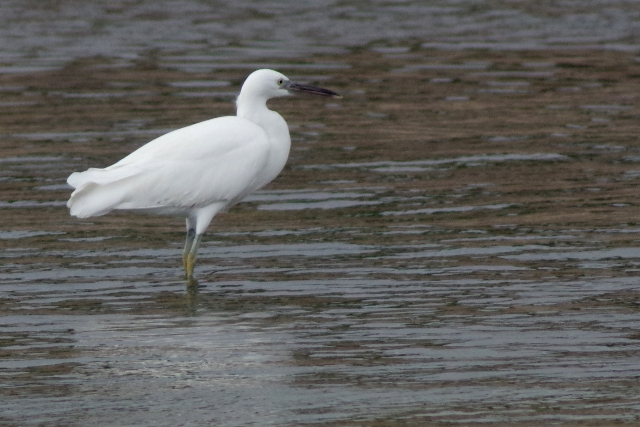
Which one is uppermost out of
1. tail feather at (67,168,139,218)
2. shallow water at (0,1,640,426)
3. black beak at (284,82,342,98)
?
black beak at (284,82,342,98)

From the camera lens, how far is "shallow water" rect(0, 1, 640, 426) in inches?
283

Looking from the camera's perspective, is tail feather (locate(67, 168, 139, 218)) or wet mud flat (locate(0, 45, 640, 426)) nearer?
wet mud flat (locate(0, 45, 640, 426))

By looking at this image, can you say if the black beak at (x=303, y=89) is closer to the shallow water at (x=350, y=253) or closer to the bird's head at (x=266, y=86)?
the bird's head at (x=266, y=86)

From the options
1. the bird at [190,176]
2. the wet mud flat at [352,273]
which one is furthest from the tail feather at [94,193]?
the wet mud flat at [352,273]

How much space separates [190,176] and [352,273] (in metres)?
1.47

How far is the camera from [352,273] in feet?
32.3

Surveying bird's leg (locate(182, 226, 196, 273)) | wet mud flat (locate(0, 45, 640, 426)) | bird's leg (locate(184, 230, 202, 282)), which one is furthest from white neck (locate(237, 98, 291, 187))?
bird's leg (locate(184, 230, 202, 282))

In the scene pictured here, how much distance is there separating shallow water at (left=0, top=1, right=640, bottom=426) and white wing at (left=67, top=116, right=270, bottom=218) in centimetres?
49

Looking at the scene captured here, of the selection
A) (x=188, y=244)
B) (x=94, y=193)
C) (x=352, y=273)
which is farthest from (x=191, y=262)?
(x=352, y=273)

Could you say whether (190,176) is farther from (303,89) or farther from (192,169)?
(303,89)

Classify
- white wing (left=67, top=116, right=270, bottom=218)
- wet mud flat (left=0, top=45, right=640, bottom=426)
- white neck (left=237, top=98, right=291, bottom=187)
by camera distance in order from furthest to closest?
white neck (left=237, top=98, right=291, bottom=187) < white wing (left=67, top=116, right=270, bottom=218) < wet mud flat (left=0, top=45, right=640, bottom=426)

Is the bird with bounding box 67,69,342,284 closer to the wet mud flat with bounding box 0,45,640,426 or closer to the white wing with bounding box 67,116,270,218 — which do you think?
the white wing with bounding box 67,116,270,218

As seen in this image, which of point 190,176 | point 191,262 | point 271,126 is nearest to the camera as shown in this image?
point 191,262

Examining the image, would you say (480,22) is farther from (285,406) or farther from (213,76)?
(285,406)
